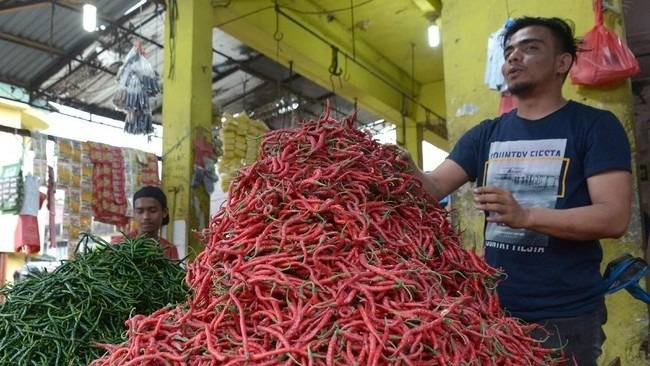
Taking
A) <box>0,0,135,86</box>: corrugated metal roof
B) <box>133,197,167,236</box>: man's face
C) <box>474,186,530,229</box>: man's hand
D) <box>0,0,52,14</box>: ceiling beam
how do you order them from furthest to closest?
<box>0,0,135,86</box>: corrugated metal roof → <box>0,0,52,14</box>: ceiling beam → <box>133,197,167,236</box>: man's face → <box>474,186,530,229</box>: man's hand

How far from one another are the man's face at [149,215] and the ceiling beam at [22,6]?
3.48 m

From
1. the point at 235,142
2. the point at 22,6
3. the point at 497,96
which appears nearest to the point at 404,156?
the point at 497,96

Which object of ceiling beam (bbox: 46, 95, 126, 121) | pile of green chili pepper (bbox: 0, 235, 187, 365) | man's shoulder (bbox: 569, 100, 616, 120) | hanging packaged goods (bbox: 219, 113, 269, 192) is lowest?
pile of green chili pepper (bbox: 0, 235, 187, 365)

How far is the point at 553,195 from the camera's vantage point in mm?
1833

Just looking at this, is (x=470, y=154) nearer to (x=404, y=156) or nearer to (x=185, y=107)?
(x=404, y=156)

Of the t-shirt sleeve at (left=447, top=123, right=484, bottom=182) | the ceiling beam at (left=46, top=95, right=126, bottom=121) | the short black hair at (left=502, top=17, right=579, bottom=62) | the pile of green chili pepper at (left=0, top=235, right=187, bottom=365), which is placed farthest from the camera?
the ceiling beam at (left=46, top=95, right=126, bottom=121)

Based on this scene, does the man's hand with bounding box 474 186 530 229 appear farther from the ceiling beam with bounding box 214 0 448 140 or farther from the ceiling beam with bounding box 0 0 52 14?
the ceiling beam with bounding box 0 0 52 14

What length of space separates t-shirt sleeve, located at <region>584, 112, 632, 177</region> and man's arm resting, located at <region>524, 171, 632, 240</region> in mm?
27

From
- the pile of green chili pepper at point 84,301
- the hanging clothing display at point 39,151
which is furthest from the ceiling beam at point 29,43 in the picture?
the pile of green chili pepper at point 84,301

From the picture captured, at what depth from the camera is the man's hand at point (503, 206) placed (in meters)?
1.56

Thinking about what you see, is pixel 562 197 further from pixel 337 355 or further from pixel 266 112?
pixel 266 112

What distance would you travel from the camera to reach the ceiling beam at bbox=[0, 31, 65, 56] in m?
7.25

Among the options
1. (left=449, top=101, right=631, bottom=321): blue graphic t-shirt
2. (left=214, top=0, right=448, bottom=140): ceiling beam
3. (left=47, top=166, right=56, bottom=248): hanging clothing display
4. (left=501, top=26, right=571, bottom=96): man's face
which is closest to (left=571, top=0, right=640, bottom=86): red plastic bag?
(left=501, top=26, right=571, bottom=96): man's face

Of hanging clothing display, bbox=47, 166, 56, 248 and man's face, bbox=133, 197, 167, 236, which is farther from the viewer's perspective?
hanging clothing display, bbox=47, 166, 56, 248
